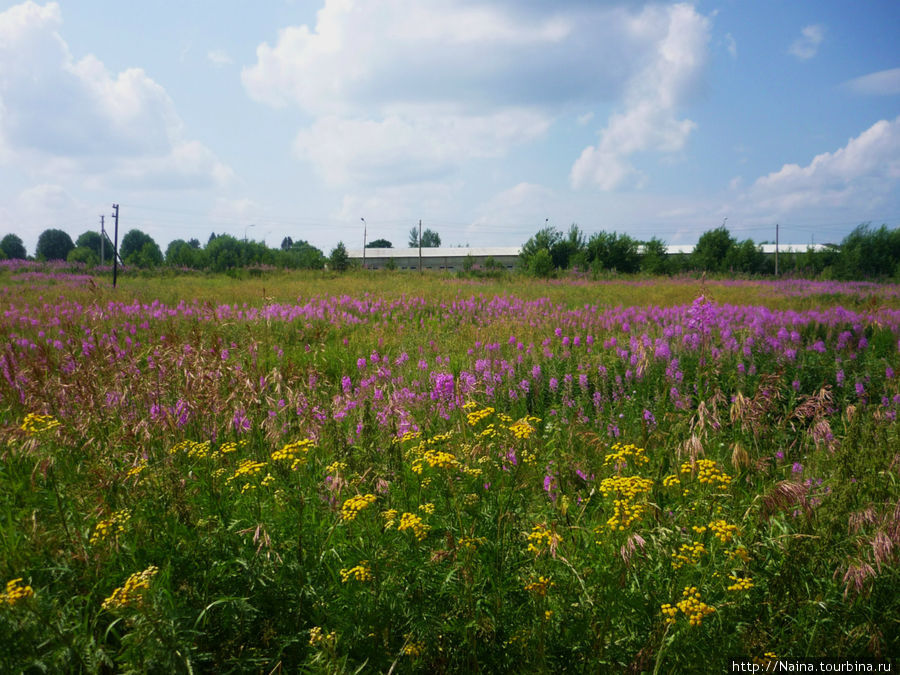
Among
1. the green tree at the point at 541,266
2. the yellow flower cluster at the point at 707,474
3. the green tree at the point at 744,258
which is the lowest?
the yellow flower cluster at the point at 707,474

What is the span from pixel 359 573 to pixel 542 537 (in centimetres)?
80

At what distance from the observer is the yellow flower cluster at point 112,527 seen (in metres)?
2.21

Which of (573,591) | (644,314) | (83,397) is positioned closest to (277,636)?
(573,591)

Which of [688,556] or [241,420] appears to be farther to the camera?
[241,420]

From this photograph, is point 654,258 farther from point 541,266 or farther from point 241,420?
point 241,420

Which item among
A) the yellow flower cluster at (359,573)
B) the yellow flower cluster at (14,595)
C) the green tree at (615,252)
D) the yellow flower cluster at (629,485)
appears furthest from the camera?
the green tree at (615,252)

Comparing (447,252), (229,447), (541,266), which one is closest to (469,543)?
(229,447)

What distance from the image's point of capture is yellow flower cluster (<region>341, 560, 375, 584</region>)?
6.36 feet

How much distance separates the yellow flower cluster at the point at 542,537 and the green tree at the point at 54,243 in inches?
4322

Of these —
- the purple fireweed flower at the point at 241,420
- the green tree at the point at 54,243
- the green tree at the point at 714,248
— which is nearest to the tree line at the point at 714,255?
the green tree at the point at 714,248

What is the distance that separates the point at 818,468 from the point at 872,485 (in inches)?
17.4

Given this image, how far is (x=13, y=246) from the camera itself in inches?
3322

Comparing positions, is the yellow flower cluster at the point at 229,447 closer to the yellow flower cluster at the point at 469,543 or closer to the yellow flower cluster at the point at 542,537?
the yellow flower cluster at the point at 469,543

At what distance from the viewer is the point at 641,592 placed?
2.00 m
